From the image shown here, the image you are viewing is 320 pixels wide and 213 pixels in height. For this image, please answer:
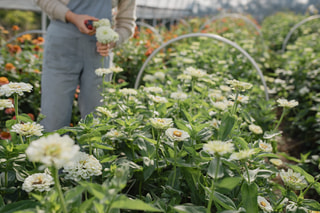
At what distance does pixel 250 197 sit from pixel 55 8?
3.39 feet

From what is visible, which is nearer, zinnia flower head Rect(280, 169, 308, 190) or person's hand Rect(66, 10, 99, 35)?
zinnia flower head Rect(280, 169, 308, 190)

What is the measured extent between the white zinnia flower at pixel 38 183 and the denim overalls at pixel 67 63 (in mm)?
764

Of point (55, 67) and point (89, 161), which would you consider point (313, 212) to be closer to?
point (89, 161)

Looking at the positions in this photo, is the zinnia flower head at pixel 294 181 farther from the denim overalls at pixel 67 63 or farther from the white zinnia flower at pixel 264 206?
the denim overalls at pixel 67 63

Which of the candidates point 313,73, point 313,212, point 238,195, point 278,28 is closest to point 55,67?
point 238,195

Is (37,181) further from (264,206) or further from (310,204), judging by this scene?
(310,204)

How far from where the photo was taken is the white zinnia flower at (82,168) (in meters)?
0.63

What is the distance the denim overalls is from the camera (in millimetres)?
1279

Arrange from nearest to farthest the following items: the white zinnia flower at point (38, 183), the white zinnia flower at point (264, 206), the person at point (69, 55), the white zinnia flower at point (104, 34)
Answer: the white zinnia flower at point (38, 183) → the white zinnia flower at point (264, 206) → the white zinnia flower at point (104, 34) → the person at point (69, 55)

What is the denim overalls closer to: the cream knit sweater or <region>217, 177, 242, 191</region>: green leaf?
the cream knit sweater

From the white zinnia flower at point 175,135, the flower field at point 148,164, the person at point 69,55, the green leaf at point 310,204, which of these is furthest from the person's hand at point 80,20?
the green leaf at point 310,204

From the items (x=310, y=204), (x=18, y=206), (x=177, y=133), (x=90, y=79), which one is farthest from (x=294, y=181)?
(x=90, y=79)

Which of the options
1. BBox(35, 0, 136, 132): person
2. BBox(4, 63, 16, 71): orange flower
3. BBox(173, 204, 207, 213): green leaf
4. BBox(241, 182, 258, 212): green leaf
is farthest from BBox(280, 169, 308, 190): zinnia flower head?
BBox(4, 63, 16, 71): orange flower

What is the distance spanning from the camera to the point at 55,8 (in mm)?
1230
